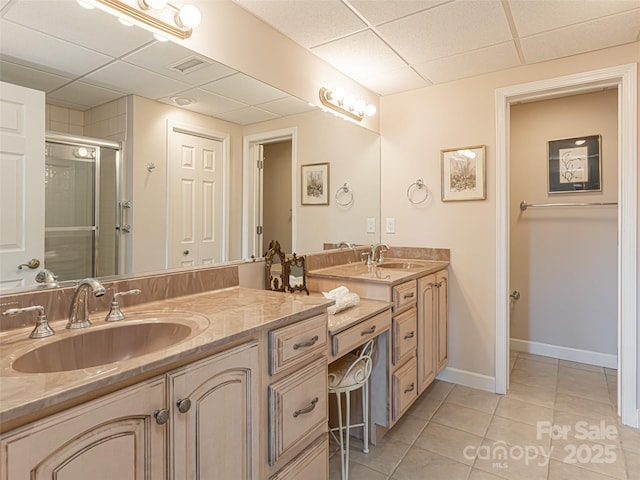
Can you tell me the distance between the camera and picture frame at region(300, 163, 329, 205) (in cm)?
231

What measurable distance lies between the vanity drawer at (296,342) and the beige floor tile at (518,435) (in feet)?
4.39

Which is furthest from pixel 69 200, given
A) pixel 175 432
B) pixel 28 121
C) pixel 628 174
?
pixel 628 174

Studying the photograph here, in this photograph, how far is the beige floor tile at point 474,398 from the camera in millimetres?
2340

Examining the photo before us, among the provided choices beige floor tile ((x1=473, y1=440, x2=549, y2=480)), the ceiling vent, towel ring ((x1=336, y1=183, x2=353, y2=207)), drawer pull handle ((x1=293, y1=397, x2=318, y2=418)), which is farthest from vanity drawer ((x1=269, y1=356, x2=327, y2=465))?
towel ring ((x1=336, y1=183, x2=353, y2=207))

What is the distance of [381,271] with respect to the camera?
2.34 m

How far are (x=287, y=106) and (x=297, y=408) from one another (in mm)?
1575

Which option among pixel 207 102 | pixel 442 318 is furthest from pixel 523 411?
pixel 207 102

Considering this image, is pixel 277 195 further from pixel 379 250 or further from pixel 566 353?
pixel 566 353

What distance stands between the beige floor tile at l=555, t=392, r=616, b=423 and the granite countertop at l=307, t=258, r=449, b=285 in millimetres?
1141

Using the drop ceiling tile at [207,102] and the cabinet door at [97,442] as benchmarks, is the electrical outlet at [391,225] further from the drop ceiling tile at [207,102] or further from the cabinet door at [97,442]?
the cabinet door at [97,442]

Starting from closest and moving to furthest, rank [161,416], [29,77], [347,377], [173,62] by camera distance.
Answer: [161,416] < [29,77] < [173,62] < [347,377]

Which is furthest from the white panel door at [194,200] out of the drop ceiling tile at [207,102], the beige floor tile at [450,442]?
the beige floor tile at [450,442]

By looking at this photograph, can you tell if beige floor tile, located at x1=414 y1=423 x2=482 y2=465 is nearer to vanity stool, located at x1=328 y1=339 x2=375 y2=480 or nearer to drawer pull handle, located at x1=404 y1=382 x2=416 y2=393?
drawer pull handle, located at x1=404 y1=382 x2=416 y2=393

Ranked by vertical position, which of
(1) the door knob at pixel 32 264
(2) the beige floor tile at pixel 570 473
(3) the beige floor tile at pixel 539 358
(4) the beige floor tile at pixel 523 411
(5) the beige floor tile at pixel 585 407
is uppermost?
(1) the door knob at pixel 32 264
